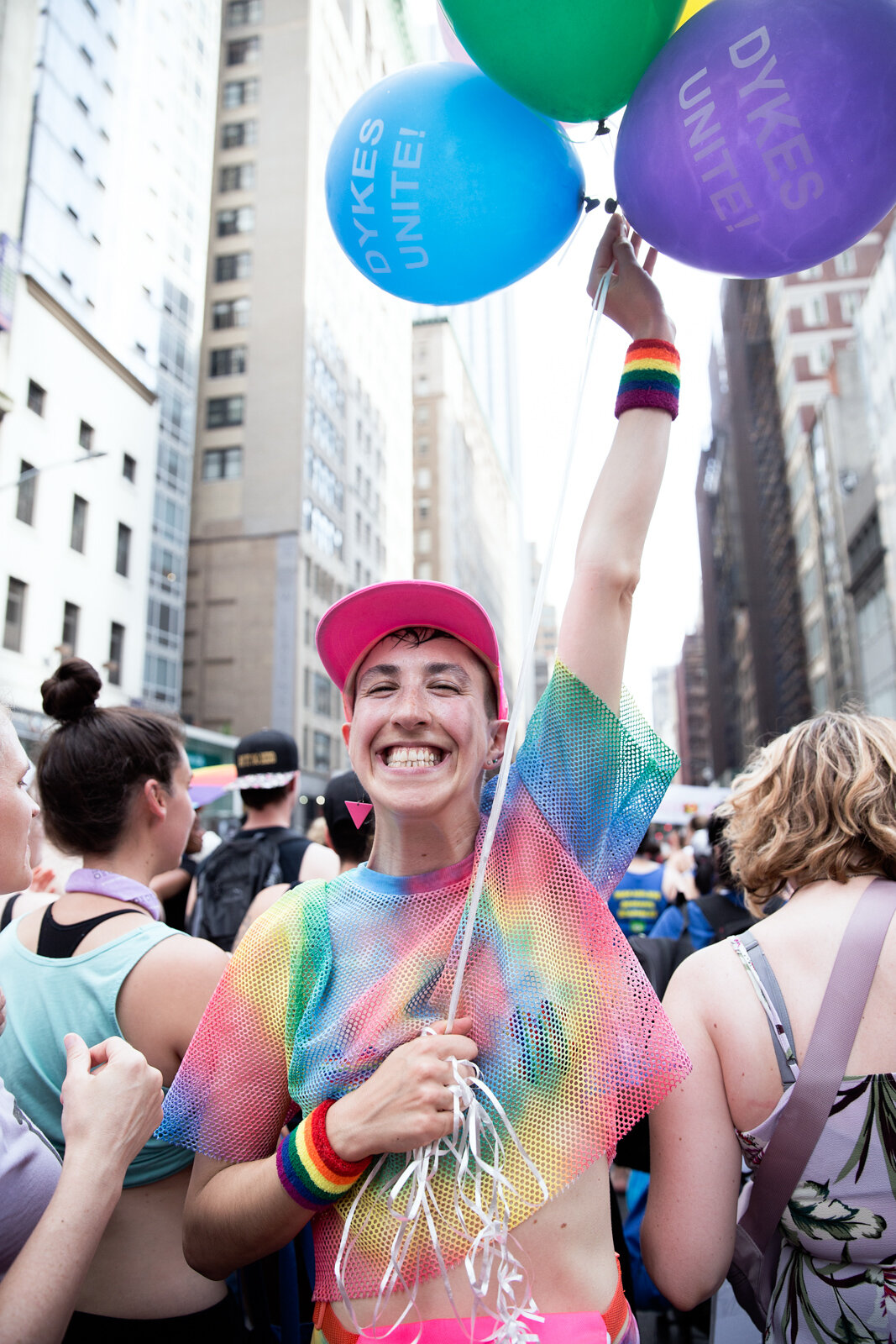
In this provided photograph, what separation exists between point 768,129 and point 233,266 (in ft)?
154

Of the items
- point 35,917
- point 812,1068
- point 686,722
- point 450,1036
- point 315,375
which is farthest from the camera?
point 686,722

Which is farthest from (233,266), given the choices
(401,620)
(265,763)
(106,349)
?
(401,620)

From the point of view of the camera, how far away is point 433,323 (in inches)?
3177

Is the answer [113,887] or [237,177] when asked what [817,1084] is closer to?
[113,887]

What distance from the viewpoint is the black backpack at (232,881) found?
3.82 m

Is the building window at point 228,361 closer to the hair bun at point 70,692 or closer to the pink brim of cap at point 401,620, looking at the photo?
the hair bun at point 70,692

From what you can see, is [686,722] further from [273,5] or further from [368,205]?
[368,205]

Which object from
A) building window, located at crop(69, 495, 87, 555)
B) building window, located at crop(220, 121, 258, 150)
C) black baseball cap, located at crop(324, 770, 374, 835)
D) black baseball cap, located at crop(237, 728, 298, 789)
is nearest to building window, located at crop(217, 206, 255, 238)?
building window, located at crop(220, 121, 258, 150)

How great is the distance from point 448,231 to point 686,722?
420ft

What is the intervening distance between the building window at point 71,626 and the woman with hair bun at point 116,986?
24.7 m

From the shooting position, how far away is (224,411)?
4181 cm

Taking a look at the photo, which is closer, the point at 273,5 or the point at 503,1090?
the point at 503,1090

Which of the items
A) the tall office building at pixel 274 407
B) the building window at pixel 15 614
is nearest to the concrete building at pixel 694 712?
the tall office building at pixel 274 407

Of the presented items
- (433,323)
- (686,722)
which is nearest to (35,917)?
(433,323)
